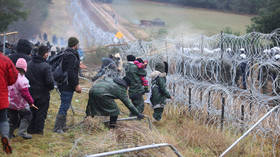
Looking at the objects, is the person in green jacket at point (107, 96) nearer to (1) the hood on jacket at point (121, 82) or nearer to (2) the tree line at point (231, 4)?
(1) the hood on jacket at point (121, 82)

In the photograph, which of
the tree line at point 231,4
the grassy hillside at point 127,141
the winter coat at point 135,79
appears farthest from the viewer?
the tree line at point 231,4

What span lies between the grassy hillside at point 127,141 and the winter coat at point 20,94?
0.53 metres

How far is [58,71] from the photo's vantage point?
470cm

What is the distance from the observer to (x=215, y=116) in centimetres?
571

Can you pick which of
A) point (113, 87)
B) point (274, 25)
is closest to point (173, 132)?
point (113, 87)

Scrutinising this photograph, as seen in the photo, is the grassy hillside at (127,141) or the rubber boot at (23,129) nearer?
the grassy hillside at (127,141)

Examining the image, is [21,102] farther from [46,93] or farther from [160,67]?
[160,67]

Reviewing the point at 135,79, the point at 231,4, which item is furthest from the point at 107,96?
the point at 231,4

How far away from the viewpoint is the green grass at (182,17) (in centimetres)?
3569

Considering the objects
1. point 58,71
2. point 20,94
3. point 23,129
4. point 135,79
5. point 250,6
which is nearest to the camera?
point 20,94

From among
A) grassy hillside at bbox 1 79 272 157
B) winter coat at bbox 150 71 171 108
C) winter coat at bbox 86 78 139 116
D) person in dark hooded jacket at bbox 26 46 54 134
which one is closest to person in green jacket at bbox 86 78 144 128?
winter coat at bbox 86 78 139 116

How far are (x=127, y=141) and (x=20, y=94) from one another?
1616 mm

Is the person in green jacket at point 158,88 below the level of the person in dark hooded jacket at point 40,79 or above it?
below

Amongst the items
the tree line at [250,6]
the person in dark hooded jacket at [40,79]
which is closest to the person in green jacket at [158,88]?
the person in dark hooded jacket at [40,79]
